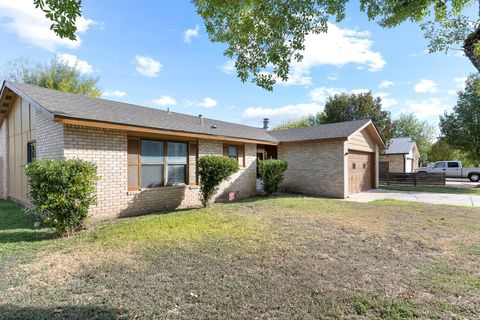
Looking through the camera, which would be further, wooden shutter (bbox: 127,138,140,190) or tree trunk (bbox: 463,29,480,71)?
wooden shutter (bbox: 127,138,140,190)

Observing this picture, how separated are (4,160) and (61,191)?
959cm

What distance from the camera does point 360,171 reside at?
51.3 ft

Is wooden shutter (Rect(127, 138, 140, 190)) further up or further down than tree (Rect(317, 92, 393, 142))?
further down

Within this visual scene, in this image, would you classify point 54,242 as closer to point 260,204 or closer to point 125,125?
point 125,125

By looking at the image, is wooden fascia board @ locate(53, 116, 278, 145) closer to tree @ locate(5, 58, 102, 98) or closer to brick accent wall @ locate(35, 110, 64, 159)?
brick accent wall @ locate(35, 110, 64, 159)

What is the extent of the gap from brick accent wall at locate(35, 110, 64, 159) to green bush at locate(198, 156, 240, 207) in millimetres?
4422

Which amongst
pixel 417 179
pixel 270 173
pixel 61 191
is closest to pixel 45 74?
pixel 270 173

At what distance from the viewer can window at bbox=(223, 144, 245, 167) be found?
1236 cm

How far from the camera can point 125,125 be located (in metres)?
7.95

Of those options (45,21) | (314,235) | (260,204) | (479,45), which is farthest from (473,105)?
(45,21)

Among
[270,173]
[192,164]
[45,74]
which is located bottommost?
[270,173]

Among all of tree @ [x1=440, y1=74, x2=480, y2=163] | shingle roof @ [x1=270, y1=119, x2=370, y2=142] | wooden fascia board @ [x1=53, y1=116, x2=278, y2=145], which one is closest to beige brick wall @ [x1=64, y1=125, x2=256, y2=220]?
wooden fascia board @ [x1=53, y1=116, x2=278, y2=145]

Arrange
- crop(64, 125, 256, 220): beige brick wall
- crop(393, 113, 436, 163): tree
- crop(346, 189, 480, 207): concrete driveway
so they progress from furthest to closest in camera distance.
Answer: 1. crop(393, 113, 436, 163): tree
2. crop(346, 189, 480, 207): concrete driveway
3. crop(64, 125, 256, 220): beige brick wall

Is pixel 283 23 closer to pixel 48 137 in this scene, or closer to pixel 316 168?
pixel 48 137
